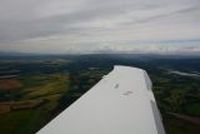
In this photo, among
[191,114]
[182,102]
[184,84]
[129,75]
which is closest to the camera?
[129,75]

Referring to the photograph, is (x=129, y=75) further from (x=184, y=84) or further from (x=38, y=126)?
(x=184, y=84)

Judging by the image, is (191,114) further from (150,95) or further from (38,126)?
(150,95)

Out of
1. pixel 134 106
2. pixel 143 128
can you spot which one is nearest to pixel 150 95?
pixel 134 106

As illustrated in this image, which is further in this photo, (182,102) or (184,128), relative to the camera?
(182,102)

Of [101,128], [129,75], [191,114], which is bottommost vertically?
[191,114]

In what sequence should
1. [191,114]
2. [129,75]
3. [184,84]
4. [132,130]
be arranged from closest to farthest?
[132,130], [129,75], [191,114], [184,84]

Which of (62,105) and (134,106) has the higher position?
(134,106)
